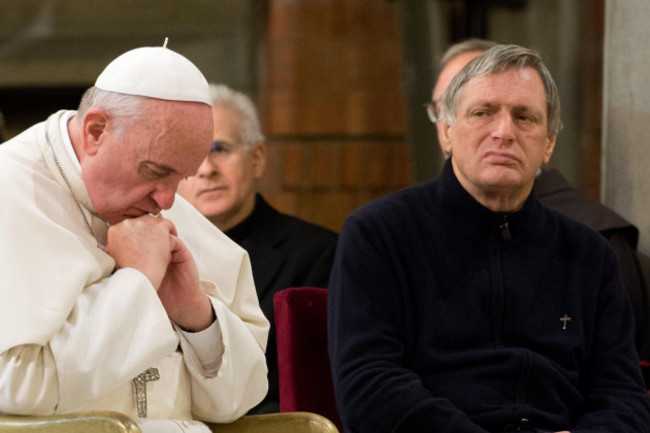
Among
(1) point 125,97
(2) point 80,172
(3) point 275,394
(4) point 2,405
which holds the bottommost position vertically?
(3) point 275,394

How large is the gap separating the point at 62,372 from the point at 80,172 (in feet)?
1.64

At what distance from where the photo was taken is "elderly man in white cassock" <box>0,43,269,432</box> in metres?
2.35

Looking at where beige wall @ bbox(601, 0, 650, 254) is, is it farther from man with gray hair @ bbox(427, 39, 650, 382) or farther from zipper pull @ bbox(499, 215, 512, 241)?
zipper pull @ bbox(499, 215, 512, 241)

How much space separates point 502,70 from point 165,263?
1247 millimetres

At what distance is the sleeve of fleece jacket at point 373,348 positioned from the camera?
292 centimetres

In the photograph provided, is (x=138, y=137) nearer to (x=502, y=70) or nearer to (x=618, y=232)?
(x=502, y=70)

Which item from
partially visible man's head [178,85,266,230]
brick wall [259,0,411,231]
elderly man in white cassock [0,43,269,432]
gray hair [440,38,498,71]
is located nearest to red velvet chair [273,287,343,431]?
elderly man in white cassock [0,43,269,432]

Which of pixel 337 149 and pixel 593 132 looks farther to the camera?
pixel 337 149

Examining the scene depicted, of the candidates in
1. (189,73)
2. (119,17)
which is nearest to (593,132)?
(119,17)

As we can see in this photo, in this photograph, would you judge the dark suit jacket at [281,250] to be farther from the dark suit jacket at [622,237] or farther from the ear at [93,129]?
the ear at [93,129]

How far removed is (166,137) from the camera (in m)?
2.50

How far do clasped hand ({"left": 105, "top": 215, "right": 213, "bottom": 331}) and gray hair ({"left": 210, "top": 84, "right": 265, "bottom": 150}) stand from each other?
1.93 m

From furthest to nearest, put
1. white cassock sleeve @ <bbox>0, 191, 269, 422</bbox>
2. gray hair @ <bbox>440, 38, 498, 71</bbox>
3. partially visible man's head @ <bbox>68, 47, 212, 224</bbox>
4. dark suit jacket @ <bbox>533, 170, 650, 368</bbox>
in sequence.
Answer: gray hair @ <bbox>440, 38, 498, 71</bbox> < dark suit jacket @ <bbox>533, 170, 650, 368</bbox> < partially visible man's head @ <bbox>68, 47, 212, 224</bbox> < white cassock sleeve @ <bbox>0, 191, 269, 422</bbox>

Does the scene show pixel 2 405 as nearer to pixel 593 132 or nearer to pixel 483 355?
pixel 483 355
